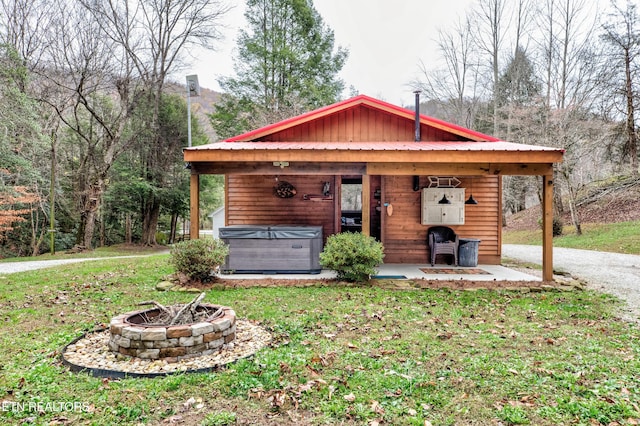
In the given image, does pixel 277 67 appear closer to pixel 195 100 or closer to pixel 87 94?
pixel 195 100

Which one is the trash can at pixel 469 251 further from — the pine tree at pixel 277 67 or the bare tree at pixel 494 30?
the pine tree at pixel 277 67

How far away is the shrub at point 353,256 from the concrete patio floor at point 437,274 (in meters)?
0.56

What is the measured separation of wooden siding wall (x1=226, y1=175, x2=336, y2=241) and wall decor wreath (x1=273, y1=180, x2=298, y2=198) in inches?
4.6

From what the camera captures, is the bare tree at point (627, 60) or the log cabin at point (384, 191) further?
the bare tree at point (627, 60)

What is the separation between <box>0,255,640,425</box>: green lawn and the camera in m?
2.63

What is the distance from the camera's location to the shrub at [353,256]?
6848mm

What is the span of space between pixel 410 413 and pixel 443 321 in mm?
2403

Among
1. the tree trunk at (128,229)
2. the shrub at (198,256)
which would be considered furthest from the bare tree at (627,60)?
the tree trunk at (128,229)

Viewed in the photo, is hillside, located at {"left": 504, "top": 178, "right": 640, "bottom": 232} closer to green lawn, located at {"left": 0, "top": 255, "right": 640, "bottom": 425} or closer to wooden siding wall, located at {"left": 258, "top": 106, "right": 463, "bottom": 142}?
wooden siding wall, located at {"left": 258, "top": 106, "right": 463, "bottom": 142}

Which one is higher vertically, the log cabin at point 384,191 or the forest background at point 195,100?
the forest background at point 195,100

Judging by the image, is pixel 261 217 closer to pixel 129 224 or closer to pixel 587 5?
pixel 129 224

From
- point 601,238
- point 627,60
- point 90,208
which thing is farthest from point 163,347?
point 601,238

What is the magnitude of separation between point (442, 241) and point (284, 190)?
397cm

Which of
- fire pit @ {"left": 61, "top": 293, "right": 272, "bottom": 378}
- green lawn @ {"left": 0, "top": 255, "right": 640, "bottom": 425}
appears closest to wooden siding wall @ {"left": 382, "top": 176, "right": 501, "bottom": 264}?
green lawn @ {"left": 0, "top": 255, "right": 640, "bottom": 425}
